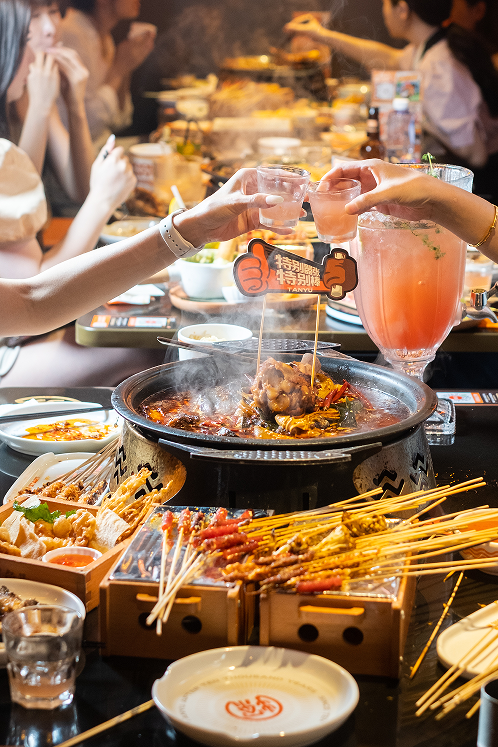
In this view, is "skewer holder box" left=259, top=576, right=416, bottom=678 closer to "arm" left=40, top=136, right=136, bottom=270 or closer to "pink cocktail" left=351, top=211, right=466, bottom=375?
"pink cocktail" left=351, top=211, right=466, bottom=375

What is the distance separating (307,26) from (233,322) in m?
5.08

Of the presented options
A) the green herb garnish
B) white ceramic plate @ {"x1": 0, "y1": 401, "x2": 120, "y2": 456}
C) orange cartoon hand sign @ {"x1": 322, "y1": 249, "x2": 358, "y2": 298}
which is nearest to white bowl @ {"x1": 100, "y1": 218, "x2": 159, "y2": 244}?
white ceramic plate @ {"x1": 0, "y1": 401, "x2": 120, "y2": 456}

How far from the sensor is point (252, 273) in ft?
6.41

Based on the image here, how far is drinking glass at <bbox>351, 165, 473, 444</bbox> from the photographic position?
2.27m

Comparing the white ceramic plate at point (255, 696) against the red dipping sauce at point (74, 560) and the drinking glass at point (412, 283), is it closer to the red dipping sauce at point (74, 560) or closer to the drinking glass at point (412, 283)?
the red dipping sauce at point (74, 560)

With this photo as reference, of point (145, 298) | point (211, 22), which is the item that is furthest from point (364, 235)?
point (211, 22)

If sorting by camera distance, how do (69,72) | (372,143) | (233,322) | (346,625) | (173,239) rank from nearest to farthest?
1. (346,625)
2. (173,239)
3. (233,322)
4. (372,143)
5. (69,72)

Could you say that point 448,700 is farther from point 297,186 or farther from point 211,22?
point 211,22

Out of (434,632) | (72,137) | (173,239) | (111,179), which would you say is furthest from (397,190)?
(72,137)

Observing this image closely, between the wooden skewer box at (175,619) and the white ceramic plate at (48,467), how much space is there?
713 mm

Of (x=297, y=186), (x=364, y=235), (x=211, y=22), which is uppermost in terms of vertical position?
(x=211, y=22)

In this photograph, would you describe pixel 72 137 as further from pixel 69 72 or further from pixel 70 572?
pixel 70 572

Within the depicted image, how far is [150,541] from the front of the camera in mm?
1428

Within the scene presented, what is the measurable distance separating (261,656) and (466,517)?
548mm
